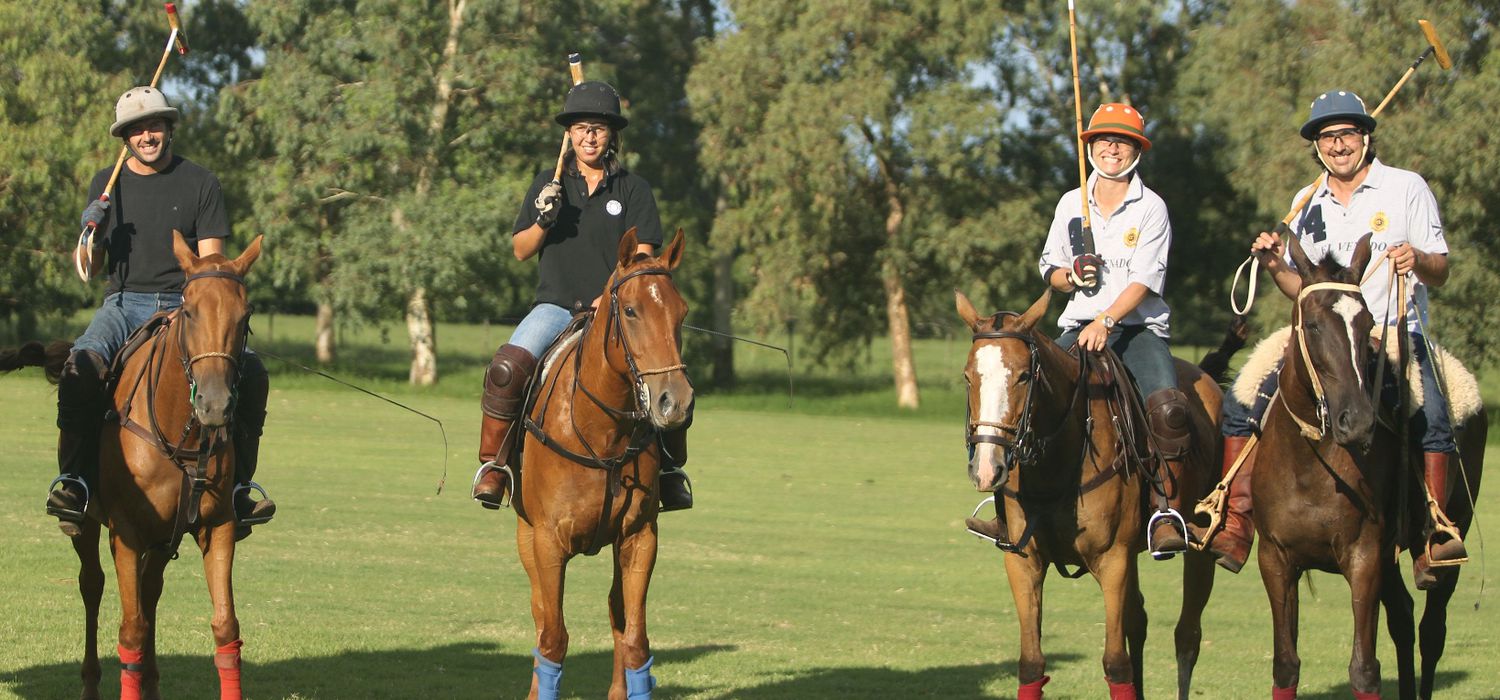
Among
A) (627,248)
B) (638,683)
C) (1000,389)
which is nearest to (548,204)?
(627,248)

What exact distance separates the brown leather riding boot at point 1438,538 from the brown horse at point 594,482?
4.07 metres

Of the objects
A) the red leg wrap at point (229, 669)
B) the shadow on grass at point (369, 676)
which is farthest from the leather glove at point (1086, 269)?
the red leg wrap at point (229, 669)

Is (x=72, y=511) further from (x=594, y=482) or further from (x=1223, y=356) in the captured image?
(x=1223, y=356)

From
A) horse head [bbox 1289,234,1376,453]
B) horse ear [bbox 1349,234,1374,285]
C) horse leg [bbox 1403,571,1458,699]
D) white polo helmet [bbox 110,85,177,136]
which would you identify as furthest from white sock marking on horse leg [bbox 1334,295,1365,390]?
white polo helmet [bbox 110,85,177,136]

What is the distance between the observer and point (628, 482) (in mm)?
9047

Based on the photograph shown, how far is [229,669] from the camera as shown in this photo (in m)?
8.95

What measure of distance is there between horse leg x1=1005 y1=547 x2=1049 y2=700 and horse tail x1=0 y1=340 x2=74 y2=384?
5.31 meters

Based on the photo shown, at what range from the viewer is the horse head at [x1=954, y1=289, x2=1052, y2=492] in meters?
8.14

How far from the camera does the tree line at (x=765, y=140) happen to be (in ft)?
152

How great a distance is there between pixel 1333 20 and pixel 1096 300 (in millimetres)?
34737

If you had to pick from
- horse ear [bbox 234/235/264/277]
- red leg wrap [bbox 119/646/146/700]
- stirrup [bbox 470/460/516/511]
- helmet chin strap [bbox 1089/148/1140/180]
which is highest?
→ helmet chin strap [bbox 1089/148/1140/180]

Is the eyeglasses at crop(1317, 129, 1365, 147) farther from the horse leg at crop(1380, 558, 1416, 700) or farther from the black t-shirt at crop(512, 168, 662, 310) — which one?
the black t-shirt at crop(512, 168, 662, 310)

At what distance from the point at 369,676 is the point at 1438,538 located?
22.0ft

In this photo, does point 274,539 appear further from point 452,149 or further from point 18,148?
point 452,149
